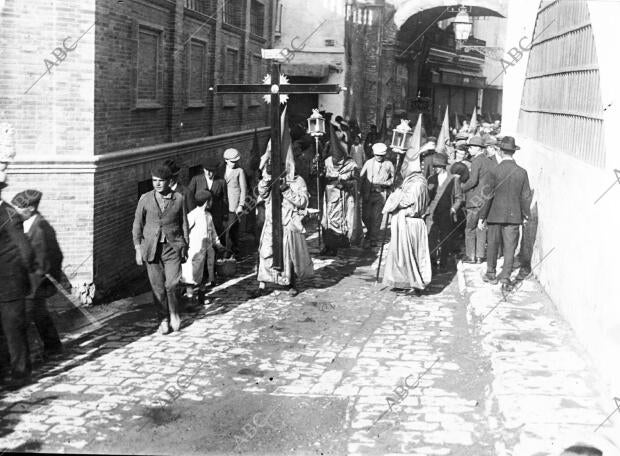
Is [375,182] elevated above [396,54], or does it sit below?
below

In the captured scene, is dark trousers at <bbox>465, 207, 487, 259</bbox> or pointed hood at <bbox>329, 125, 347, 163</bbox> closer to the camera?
dark trousers at <bbox>465, 207, 487, 259</bbox>

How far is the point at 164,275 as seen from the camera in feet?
29.8

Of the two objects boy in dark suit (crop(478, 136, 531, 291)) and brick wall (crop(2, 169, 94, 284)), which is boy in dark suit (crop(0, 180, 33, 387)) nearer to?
brick wall (crop(2, 169, 94, 284))

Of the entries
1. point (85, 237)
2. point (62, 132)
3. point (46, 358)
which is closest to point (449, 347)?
point (46, 358)

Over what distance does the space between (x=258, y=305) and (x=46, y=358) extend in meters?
3.19

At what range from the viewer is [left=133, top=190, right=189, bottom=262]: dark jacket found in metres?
8.88

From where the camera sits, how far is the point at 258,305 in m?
10.5

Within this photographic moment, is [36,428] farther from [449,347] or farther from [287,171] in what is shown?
[287,171]

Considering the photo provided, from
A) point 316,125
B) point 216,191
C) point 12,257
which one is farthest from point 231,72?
point 12,257

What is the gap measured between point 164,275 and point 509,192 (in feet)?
15.3

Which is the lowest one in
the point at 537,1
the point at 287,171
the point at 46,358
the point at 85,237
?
the point at 46,358

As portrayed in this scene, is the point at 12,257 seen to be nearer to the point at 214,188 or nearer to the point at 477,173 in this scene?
the point at 214,188

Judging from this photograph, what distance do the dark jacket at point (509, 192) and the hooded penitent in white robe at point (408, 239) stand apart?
96cm

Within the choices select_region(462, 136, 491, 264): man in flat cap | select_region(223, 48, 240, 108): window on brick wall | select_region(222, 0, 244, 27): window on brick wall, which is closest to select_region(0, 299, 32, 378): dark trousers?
select_region(462, 136, 491, 264): man in flat cap
